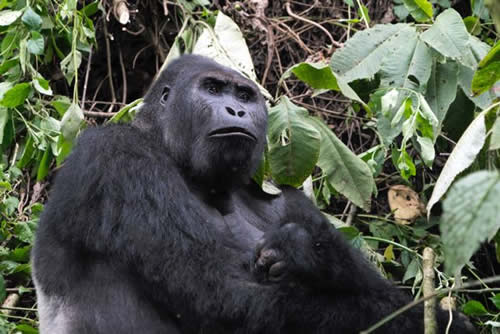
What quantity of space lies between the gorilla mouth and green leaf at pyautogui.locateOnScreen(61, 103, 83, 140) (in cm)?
105

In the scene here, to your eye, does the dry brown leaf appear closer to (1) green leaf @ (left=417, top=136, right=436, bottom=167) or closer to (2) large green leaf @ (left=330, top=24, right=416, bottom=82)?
(2) large green leaf @ (left=330, top=24, right=416, bottom=82)

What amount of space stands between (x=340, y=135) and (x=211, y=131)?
2066 mm

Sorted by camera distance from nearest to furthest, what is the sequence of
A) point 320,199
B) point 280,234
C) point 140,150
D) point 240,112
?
point 280,234, point 140,150, point 240,112, point 320,199

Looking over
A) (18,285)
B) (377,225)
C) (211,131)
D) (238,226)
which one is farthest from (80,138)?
(377,225)

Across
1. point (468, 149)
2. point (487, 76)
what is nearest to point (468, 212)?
point (468, 149)

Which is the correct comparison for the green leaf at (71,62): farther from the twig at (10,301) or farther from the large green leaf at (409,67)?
the large green leaf at (409,67)

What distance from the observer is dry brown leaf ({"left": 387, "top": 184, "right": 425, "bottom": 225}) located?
182 inches

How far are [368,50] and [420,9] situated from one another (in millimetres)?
374

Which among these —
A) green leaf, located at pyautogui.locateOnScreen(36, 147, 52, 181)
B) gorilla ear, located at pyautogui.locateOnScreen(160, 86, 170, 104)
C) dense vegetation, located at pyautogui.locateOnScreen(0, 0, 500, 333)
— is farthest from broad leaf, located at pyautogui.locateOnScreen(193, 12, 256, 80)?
green leaf, located at pyautogui.locateOnScreen(36, 147, 52, 181)

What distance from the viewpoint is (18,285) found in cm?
433

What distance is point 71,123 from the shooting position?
13.1 feet

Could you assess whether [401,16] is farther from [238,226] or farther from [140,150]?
[140,150]

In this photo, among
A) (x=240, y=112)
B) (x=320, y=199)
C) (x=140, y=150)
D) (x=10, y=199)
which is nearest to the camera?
(x=140, y=150)

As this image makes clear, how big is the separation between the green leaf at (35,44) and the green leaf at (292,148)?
1.33 metres
